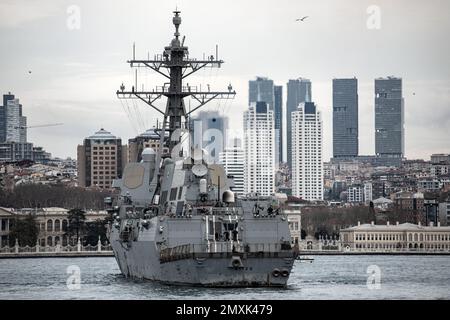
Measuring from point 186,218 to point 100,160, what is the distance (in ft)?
364

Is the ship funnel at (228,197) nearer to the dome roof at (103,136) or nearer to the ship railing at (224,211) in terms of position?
the ship railing at (224,211)

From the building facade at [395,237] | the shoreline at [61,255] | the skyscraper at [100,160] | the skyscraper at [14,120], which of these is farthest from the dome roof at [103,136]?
the shoreline at [61,255]

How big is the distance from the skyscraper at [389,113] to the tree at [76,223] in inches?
1013

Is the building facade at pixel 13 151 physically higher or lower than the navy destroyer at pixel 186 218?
higher

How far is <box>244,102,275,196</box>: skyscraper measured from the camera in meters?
166

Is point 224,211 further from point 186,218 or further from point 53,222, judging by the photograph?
point 53,222

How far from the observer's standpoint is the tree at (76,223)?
10938 cm

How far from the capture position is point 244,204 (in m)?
44.8

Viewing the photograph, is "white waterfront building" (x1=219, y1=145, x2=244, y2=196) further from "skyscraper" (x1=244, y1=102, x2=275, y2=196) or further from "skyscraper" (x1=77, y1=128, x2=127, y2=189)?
"skyscraper" (x1=77, y1=128, x2=127, y2=189)

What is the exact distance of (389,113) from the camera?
140 m
